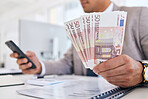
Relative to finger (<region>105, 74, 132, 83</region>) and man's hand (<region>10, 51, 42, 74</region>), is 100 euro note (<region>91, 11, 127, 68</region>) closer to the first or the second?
finger (<region>105, 74, 132, 83</region>)

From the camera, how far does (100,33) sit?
588 mm

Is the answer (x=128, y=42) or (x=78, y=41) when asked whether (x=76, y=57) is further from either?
(x=78, y=41)

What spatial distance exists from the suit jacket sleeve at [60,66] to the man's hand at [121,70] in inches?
28.9

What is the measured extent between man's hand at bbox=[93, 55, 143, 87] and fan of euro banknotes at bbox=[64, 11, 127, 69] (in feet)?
0.07

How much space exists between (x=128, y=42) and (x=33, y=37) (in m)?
0.95

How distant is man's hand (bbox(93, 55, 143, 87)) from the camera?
0.59 metres

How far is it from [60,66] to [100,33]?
0.88 metres

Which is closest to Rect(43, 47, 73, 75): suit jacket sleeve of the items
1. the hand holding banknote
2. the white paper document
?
the white paper document

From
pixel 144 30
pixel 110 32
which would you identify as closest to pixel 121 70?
pixel 110 32

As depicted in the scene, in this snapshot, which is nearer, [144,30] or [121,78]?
[121,78]

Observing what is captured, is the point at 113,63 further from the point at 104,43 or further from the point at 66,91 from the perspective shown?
the point at 66,91

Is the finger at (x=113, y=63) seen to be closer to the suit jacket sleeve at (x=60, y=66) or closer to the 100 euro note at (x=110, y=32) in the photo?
the 100 euro note at (x=110, y=32)

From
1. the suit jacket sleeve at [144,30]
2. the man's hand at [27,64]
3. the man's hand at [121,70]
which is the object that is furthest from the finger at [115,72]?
the man's hand at [27,64]

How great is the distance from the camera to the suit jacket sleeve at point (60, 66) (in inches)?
51.8
